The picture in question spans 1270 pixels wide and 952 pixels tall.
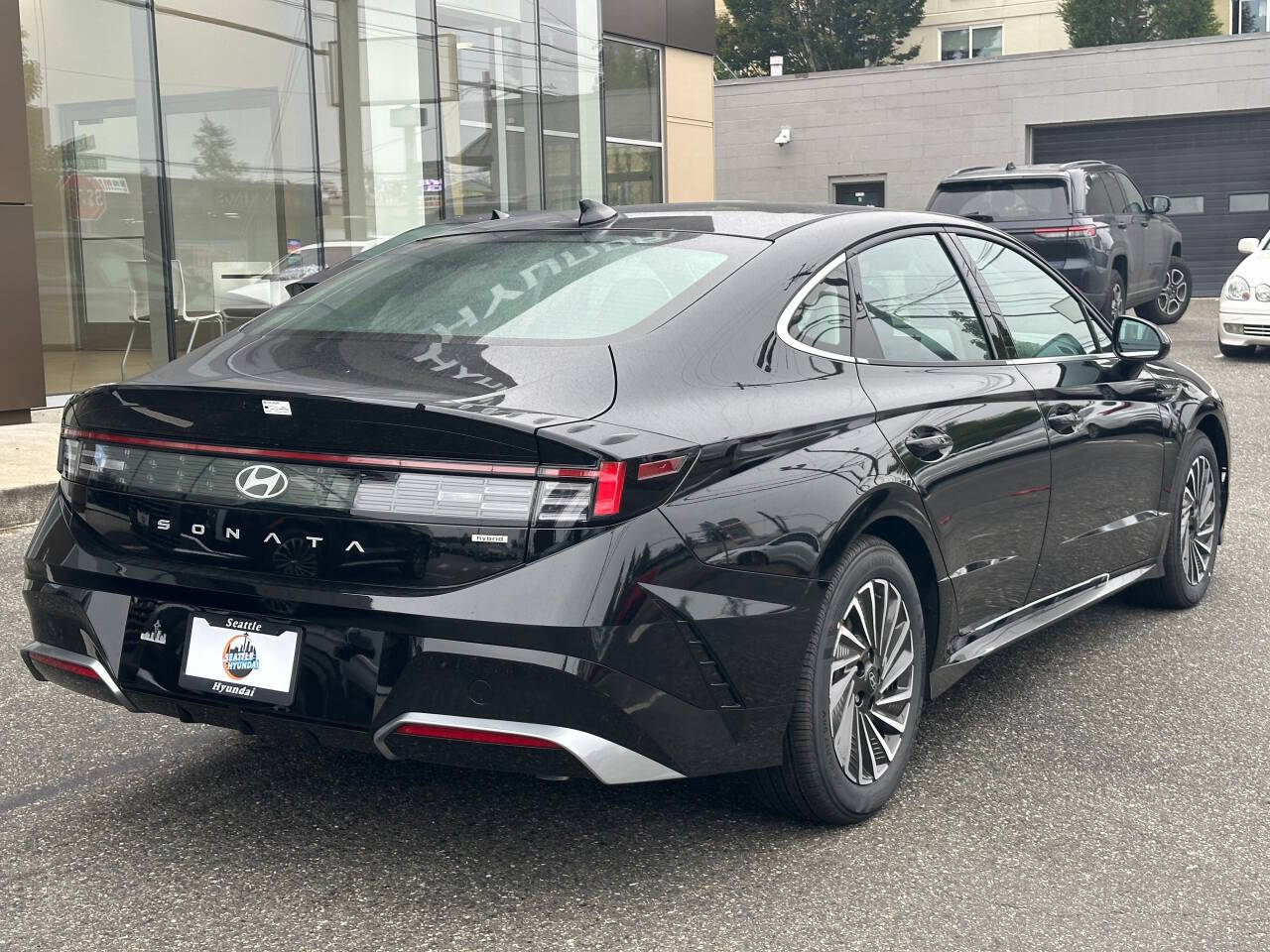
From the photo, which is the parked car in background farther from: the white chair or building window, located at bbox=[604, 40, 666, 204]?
building window, located at bbox=[604, 40, 666, 204]

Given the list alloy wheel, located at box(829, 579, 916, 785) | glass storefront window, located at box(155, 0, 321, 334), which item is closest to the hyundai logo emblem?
alloy wheel, located at box(829, 579, 916, 785)

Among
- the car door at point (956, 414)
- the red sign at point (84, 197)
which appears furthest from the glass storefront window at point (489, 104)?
the car door at point (956, 414)

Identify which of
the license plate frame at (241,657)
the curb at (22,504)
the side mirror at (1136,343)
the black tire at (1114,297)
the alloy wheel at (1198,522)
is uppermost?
the side mirror at (1136,343)

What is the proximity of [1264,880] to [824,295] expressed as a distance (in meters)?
1.70

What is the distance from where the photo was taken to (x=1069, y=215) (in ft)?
48.6

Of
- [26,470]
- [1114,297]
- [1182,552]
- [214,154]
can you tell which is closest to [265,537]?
[1182,552]

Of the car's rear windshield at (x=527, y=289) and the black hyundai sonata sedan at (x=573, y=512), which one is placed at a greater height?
the car's rear windshield at (x=527, y=289)

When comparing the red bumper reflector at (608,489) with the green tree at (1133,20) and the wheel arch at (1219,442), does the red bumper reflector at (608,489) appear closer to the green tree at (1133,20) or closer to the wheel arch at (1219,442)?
the wheel arch at (1219,442)

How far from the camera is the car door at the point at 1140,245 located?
16.4 m

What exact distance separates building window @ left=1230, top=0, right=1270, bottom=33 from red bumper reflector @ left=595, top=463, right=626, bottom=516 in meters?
48.8

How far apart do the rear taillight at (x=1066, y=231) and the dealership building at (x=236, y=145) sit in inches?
257

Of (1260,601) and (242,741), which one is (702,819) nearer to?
(242,741)

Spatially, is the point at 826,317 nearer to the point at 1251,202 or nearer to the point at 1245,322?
the point at 1245,322

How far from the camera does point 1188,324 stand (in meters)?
20.4
